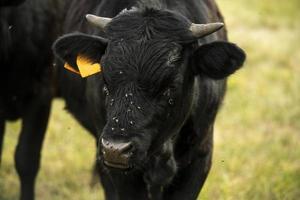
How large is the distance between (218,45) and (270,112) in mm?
4822

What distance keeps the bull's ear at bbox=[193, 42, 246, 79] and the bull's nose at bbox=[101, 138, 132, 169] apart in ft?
2.40

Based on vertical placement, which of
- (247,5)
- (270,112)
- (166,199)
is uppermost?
(166,199)

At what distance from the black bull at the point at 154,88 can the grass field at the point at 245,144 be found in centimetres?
95

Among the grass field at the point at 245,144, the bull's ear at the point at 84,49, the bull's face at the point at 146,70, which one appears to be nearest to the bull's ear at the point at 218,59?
the bull's face at the point at 146,70

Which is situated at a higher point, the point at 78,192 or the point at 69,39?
the point at 69,39

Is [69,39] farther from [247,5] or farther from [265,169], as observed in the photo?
[247,5]

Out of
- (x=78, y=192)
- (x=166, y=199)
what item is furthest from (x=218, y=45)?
(x=78, y=192)

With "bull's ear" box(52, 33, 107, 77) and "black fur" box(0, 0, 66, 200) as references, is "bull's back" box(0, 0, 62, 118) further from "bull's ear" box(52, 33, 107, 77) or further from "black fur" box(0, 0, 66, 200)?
"bull's ear" box(52, 33, 107, 77)

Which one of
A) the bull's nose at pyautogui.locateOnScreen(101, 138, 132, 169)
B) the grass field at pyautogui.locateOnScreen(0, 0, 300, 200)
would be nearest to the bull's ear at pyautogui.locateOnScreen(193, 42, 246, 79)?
the bull's nose at pyautogui.locateOnScreen(101, 138, 132, 169)

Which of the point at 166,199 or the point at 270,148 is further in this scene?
the point at 270,148

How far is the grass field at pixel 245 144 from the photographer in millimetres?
A: 6523

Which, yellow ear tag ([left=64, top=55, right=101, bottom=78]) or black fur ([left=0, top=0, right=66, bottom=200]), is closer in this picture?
yellow ear tag ([left=64, top=55, right=101, bottom=78])

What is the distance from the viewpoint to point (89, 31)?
5312 millimetres

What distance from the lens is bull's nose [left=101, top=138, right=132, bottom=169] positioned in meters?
3.84
